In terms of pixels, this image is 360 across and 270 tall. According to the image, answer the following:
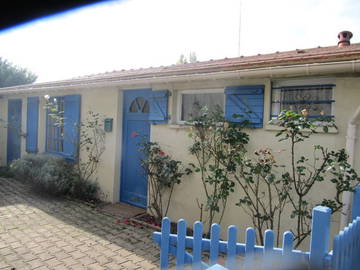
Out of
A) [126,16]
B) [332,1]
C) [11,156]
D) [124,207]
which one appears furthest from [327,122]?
[11,156]

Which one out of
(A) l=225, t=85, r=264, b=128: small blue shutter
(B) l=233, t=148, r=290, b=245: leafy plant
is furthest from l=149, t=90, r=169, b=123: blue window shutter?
(B) l=233, t=148, r=290, b=245: leafy plant

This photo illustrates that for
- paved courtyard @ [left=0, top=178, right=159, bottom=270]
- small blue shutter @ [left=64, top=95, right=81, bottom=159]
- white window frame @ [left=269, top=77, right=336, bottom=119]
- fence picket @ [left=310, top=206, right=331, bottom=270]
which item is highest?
white window frame @ [left=269, top=77, right=336, bottom=119]

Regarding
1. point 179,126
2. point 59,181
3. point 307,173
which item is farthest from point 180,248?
point 59,181

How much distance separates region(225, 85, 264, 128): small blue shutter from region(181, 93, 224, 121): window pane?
11.0 inches

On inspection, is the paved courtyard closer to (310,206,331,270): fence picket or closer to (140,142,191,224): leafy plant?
(140,142,191,224): leafy plant

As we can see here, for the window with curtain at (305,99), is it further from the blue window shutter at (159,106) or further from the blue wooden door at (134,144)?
the blue wooden door at (134,144)

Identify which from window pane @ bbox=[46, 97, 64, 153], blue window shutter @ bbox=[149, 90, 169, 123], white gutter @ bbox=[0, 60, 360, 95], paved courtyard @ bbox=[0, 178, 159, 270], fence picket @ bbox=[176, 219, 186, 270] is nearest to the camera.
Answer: fence picket @ bbox=[176, 219, 186, 270]

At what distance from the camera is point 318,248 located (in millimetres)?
1771

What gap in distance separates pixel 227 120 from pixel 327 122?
1.49 meters

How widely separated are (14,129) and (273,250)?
11.4 meters

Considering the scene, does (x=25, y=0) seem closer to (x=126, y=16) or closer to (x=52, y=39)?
(x=126, y=16)

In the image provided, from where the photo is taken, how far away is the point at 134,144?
6.23 m

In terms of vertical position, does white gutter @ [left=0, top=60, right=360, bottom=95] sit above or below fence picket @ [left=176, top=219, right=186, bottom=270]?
above

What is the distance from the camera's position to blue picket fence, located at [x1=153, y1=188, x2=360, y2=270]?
5.79 ft
